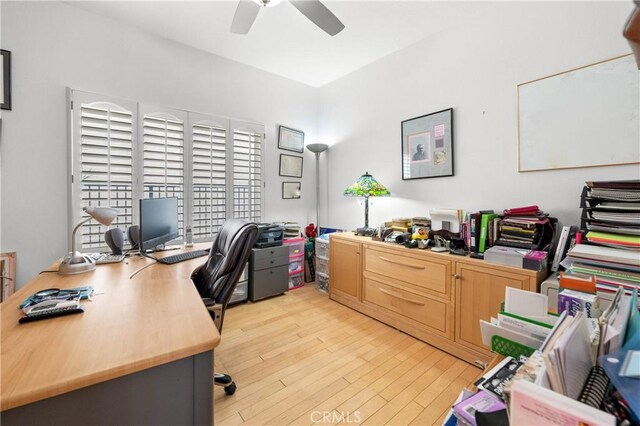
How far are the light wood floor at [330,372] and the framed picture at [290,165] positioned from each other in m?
1.87

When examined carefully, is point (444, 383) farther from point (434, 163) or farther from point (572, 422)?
point (434, 163)

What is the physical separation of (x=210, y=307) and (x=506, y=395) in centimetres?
134

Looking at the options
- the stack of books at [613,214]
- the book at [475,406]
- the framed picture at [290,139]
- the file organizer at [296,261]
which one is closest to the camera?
the book at [475,406]

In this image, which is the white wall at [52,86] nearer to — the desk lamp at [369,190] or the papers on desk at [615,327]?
the desk lamp at [369,190]

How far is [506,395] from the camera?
0.57m

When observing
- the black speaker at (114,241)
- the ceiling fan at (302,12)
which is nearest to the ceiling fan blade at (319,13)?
the ceiling fan at (302,12)

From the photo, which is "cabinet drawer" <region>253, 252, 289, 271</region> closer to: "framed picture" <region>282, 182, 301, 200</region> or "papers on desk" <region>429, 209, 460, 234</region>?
"framed picture" <region>282, 182, 301, 200</region>

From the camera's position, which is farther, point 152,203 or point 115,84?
point 115,84

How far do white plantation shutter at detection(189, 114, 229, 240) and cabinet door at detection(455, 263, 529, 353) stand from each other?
99.7 inches

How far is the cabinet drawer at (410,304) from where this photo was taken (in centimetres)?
211

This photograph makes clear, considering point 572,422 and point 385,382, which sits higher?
point 572,422

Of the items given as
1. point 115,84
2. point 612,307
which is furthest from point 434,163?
point 115,84

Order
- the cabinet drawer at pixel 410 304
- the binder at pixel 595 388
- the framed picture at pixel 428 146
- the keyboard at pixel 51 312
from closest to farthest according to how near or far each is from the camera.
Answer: the binder at pixel 595 388
the keyboard at pixel 51 312
the cabinet drawer at pixel 410 304
the framed picture at pixel 428 146

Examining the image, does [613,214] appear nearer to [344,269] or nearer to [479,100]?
[479,100]
